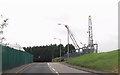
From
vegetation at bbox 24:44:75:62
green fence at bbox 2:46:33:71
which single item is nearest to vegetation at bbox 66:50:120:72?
green fence at bbox 2:46:33:71

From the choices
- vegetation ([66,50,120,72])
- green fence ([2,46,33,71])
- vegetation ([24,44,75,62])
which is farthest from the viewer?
vegetation ([24,44,75,62])

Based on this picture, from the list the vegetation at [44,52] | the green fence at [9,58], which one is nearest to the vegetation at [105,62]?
the green fence at [9,58]

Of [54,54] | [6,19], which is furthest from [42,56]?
[6,19]

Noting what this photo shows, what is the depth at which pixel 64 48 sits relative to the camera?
175375 millimetres

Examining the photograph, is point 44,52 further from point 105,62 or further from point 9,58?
point 9,58

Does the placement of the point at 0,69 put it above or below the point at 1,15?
below

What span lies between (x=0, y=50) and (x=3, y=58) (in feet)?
4.78

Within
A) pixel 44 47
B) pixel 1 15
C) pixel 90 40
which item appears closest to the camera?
pixel 1 15

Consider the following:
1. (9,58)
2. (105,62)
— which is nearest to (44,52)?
(105,62)

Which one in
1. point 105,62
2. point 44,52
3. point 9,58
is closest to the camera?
point 9,58

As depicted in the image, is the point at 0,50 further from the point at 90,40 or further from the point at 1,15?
the point at 90,40

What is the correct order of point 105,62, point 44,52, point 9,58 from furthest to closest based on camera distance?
1. point 44,52
2. point 105,62
3. point 9,58

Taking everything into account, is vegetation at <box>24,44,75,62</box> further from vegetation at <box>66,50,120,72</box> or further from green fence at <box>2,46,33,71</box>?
green fence at <box>2,46,33,71</box>

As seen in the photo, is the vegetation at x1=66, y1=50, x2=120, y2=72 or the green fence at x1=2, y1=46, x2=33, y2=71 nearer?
the green fence at x1=2, y1=46, x2=33, y2=71
